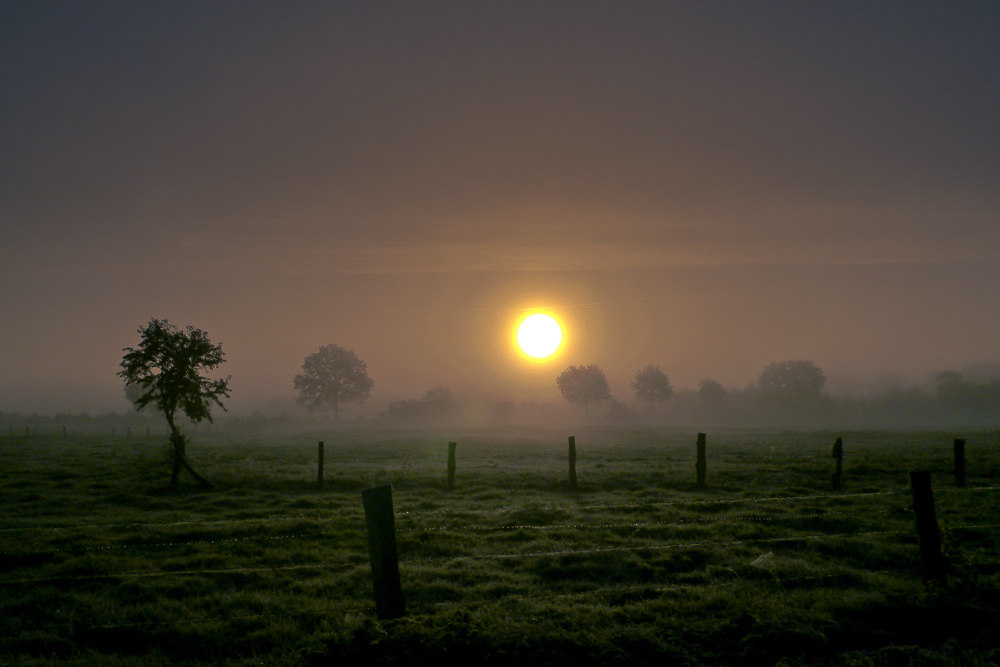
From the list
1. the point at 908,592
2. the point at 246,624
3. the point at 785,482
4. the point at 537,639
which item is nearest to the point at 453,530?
the point at 246,624

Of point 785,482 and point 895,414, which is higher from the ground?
point 785,482

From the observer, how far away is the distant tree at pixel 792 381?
489ft

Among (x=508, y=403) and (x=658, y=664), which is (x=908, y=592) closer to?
(x=658, y=664)

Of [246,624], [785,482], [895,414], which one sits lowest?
[895,414]

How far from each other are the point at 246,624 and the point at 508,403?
556 feet

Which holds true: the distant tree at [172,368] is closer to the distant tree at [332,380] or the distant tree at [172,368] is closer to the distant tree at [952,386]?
the distant tree at [332,380]

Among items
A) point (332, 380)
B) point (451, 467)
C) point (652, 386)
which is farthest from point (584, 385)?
point (451, 467)

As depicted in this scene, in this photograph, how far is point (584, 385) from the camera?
6230 inches

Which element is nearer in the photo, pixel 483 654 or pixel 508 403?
pixel 483 654

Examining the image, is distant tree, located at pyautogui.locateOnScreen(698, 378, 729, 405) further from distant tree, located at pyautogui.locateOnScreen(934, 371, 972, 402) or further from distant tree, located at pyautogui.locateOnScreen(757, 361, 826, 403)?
distant tree, located at pyautogui.locateOnScreen(934, 371, 972, 402)

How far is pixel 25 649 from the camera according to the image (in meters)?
7.30

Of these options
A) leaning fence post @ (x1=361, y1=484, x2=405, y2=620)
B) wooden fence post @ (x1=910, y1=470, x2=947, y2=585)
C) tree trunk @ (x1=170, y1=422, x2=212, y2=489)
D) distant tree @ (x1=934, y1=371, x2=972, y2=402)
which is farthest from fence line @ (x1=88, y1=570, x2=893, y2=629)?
distant tree @ (x1=934, y1=371, x2=972, y2=402)

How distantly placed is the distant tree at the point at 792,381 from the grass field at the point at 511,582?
143395 millimetres

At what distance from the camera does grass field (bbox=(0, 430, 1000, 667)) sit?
21.1ft
